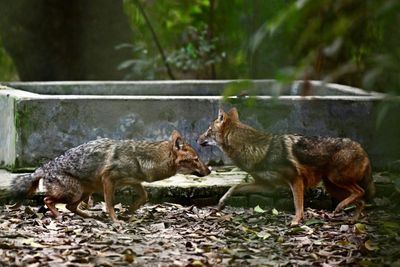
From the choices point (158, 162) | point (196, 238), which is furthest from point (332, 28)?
point (158, 162)

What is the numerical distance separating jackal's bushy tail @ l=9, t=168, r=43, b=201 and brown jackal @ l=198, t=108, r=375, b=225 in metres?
1.68

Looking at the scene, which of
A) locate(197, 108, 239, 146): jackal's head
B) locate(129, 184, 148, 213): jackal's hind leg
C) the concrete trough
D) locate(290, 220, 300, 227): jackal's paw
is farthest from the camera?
the concrete trough

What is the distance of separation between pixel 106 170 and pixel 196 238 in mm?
1197

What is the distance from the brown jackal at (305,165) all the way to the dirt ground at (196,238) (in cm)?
25

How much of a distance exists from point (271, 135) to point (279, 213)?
753 mm

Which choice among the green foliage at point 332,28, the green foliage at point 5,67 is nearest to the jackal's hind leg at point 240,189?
the green foliage at point 332,28

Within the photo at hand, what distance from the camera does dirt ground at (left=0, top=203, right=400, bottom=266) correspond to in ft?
20.1

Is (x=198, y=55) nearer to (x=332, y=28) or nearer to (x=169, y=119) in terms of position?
(x=169, y=119)

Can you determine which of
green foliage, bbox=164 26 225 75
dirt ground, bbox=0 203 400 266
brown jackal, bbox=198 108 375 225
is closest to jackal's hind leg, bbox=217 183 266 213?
brown jackal, bbox=198 108 375 225

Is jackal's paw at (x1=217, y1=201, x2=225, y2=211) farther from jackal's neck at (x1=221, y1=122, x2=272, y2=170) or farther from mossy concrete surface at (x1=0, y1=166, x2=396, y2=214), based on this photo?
jackal's neck at (x1=221, y1=122, x2=272, y2=170)

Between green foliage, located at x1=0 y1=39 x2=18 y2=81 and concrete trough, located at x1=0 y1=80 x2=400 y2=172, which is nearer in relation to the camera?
concrete trough, located at x1=0 y1=80 x2=400 y2=172

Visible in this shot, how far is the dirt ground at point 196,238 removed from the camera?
6113 millimetres

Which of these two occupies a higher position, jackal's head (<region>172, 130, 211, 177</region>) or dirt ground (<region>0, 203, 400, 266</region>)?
jackal's head (<region>172, 130, 211, 177</region>)

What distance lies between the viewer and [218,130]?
838 centimetres
